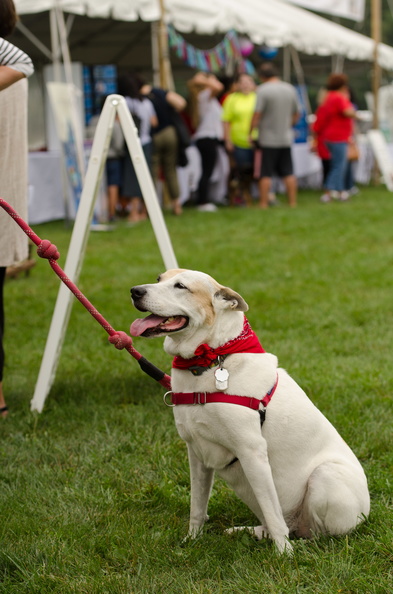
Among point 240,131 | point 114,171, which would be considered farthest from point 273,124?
point 114,171

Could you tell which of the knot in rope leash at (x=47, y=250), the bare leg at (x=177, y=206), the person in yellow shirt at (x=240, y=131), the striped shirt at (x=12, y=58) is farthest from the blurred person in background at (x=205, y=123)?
the knot in rope leash at (x=47, y=250)

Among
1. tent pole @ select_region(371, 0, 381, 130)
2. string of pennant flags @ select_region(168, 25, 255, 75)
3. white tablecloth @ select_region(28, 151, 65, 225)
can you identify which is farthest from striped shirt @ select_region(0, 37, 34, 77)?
tent pole @ select_region(371, 0, 381, 130)

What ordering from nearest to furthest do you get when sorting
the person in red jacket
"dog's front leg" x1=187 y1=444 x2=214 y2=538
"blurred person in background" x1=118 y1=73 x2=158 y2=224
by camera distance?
1. "dog's front leg" x1=187 y1=444 x2=214 y2=538
2. "blurred person in background" x1=118 y1=73 x2=158 y2=224
3. the person in red jacket

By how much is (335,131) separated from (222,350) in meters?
12.3

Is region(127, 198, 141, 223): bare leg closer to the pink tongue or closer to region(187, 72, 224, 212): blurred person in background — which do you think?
region(187, 72, 224, 212): blurred person in background

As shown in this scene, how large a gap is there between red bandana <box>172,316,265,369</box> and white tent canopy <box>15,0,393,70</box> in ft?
32.5

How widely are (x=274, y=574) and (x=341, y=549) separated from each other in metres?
0.28

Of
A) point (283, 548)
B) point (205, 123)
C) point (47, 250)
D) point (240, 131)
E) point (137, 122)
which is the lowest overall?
point (240, 131)

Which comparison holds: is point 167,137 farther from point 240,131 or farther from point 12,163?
point 12,163

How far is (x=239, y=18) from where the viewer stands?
46.2 feet

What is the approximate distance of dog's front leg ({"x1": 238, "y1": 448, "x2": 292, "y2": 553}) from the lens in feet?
8.83

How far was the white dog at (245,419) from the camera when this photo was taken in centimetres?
270

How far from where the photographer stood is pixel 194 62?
13.8m

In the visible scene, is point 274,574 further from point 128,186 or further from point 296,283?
point 128,186
